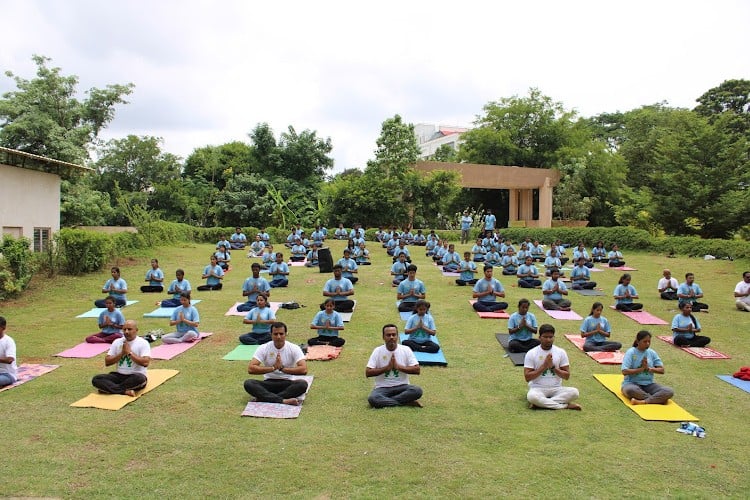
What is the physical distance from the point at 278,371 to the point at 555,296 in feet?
31.4

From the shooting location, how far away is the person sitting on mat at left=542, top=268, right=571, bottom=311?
15.3 meters

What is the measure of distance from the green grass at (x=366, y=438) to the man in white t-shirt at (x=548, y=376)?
0.26 m

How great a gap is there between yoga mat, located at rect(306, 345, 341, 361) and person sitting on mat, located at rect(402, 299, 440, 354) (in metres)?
1.30

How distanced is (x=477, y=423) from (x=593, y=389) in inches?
101

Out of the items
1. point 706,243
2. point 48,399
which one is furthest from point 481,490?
point 706,243

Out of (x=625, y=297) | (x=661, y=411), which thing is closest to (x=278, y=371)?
(x=661, y=411)

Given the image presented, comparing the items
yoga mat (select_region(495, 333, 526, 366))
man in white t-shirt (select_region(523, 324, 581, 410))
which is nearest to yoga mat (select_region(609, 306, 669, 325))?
yoga mat (select_region(495, 333, 526, 366))

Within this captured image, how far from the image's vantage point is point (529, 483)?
594cm

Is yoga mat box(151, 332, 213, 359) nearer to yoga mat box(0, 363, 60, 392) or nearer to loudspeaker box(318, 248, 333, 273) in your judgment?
yoga mat box(0, 363, 60, 392)

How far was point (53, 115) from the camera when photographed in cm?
2861

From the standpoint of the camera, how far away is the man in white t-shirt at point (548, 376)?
820cm

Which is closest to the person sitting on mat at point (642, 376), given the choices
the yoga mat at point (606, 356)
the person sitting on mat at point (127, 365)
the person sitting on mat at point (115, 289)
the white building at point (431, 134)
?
the yoga mat at point (606, 356)

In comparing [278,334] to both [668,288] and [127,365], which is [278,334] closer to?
[127,365]

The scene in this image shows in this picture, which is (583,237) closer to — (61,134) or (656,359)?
(656,359)
